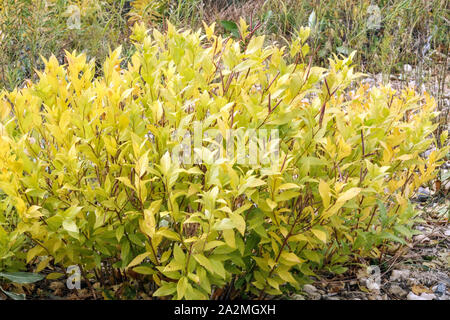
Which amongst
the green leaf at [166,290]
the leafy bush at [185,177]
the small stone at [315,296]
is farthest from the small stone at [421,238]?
the green leaf at [166,290]

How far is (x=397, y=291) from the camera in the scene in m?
1.82

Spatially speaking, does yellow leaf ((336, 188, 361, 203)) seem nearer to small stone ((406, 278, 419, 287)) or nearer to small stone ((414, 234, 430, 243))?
small stone ((406, 278, 419, 287))

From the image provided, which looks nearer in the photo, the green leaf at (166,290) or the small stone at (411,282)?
the green leaf at (166,290)

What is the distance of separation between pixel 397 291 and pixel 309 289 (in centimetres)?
34

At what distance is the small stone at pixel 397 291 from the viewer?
5.94ft

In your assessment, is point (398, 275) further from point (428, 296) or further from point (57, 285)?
point (57, 285)

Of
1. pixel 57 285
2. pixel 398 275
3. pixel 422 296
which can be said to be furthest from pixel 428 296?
pixel 57 285

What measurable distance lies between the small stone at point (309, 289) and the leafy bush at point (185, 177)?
0.13 metres

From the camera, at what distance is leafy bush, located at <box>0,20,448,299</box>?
4.17ft

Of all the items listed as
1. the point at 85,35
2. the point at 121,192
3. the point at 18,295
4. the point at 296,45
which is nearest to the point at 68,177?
the point at 121,192

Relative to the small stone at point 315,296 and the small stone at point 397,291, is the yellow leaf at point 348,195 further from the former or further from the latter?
the small stone at point 397,291

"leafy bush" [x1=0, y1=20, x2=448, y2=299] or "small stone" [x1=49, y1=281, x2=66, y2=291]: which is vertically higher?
"leafy bush" [x1=0, y1=20, x2=448, y2=299]

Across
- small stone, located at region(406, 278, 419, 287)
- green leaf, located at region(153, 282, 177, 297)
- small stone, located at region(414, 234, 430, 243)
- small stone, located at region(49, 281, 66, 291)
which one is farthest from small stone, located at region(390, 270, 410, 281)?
small stone, located at region(49, 281, 66, 291)

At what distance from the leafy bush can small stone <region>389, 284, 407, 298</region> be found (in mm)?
299
